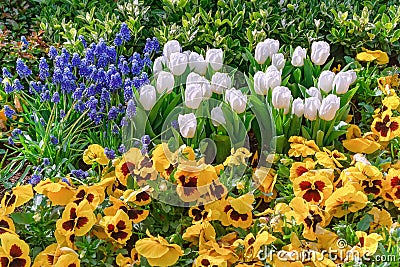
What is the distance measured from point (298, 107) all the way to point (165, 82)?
0.60 metres

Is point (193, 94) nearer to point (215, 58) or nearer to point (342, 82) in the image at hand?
point (215, 58)

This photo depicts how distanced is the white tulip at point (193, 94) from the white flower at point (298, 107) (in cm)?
42

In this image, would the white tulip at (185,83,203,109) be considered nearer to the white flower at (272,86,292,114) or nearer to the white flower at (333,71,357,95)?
the white flower at (272,86,292,114)

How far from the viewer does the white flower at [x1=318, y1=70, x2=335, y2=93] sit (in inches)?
114

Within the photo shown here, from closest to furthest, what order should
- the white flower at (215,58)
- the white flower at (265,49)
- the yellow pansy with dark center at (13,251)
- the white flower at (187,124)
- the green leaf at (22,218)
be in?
the yellow pansy with dark center at (13,251)
the green leaf at (22,218)
the white flower at (187,124)
the white flower at (215,58)
the white flower at (265,49)

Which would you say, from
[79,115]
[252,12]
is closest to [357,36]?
[252,12]

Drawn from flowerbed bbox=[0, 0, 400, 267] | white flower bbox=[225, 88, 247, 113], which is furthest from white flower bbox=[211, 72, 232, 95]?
white flower bbox=[225, 88, 247, 113]

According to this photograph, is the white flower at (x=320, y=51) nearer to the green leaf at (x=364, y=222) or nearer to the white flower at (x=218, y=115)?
the white flower at (x=218, y=115)

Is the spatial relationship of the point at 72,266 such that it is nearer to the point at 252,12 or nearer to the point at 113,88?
the point at 113,88

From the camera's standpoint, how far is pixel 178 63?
291 cm

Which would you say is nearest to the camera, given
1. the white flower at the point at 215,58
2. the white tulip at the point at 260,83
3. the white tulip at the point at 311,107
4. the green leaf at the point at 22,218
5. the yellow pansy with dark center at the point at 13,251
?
the yellow pansy with dark center at the point at 13,251

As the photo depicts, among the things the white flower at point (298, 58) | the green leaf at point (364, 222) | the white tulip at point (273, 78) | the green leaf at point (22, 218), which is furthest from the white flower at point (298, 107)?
the green leaf at point (22, 218)

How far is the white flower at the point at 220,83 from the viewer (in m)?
2.88

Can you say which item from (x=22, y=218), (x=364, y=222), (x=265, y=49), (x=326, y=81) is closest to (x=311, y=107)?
(x=326, y=81)
